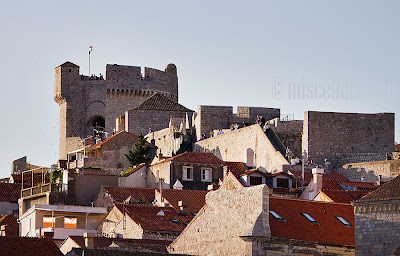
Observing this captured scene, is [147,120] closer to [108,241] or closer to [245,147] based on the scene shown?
[245,147]

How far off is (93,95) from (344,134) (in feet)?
135

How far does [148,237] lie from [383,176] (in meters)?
18.2

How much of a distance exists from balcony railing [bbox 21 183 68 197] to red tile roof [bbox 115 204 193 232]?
10.2m

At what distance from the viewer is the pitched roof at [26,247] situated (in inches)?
1508

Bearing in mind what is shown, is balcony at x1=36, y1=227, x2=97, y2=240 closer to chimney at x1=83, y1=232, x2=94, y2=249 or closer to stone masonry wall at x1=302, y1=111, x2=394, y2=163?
chimney at x1=83, y1=232, x2=94, y2=249

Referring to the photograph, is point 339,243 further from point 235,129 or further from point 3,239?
point 235,129

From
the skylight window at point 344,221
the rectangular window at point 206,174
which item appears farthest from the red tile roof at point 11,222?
the skylight window at point 344,221

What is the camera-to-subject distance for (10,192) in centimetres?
7044

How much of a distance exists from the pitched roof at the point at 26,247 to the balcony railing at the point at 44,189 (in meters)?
21.9

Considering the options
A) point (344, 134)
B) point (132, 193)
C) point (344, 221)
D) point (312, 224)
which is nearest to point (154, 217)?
point (132, 193)

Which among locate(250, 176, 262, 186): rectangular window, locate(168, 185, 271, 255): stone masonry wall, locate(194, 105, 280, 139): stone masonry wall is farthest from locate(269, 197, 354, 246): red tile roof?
locate(194, 105, 280, 139): stone masonry wall

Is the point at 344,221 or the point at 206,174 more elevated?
the point at 206,174

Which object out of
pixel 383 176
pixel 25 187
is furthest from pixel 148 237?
pixel 25 187

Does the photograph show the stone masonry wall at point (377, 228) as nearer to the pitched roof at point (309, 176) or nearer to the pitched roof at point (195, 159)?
the pitched roof at point (309, 176)
